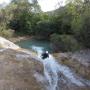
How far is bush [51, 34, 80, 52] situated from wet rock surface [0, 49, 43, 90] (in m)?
5.15

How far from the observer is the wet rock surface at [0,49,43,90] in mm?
12625

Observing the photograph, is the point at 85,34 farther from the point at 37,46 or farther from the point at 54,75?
the point at 37,46

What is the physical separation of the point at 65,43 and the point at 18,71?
758cm

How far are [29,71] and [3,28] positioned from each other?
21.3 m

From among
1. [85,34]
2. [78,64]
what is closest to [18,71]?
[78,64]

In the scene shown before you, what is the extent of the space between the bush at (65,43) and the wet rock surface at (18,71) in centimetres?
515

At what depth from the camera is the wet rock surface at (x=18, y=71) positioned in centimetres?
1262

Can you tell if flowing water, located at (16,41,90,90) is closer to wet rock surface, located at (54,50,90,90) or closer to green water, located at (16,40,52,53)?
wet rock surface, located at (54,50,90,90)

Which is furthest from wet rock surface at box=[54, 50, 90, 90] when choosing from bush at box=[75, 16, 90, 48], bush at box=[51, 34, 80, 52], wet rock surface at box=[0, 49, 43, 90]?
bush at box=[51, 34, 80, 52]

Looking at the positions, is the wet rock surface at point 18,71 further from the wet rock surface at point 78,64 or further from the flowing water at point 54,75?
the wet rock surface at point 78,64

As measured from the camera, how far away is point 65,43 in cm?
2062

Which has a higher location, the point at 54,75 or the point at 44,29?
the point at 54,75

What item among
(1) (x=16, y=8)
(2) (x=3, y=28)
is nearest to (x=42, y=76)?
(2) (x=3, y=28)

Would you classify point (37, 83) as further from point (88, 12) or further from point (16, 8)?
point (16, 8)
